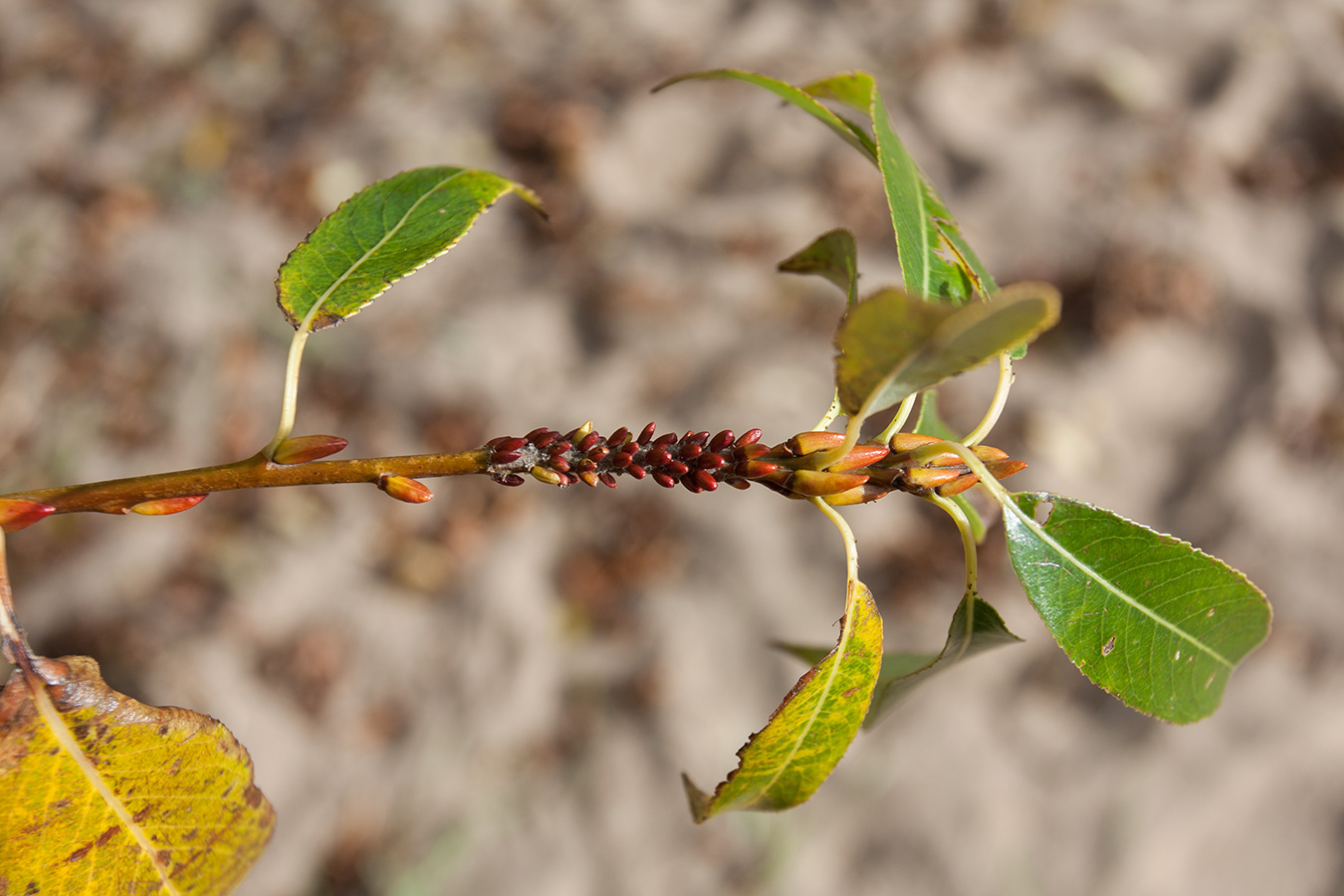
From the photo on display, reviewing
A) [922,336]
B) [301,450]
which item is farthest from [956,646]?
[301,450]

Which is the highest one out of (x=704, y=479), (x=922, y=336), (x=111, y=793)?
(x=922, y=336)

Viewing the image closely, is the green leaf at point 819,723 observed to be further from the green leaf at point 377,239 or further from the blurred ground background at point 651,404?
the blurred ground background at point 651,404

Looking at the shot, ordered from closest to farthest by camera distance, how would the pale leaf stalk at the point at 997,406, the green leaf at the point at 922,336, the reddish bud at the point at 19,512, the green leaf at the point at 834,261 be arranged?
1. the green leaf at the point at 922,336
2. the reddish bud at the point at 19,512
3. the pale leaf stalk at the point at 997,406
4. the green leaf at the point at 834,261

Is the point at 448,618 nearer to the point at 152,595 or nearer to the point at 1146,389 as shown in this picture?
the point at 152,595

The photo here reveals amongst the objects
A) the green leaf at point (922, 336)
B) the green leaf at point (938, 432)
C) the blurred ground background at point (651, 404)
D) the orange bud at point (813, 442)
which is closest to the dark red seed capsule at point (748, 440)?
the orange bud at point (813, 442)

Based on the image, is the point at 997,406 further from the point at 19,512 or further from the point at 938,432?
the point at 19,512

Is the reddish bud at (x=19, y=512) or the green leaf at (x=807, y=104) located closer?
the reddish bud at (x=19, y=512)

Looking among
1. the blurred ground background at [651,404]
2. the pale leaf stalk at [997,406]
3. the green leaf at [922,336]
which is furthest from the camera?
the blurred ground background at [651,404]
